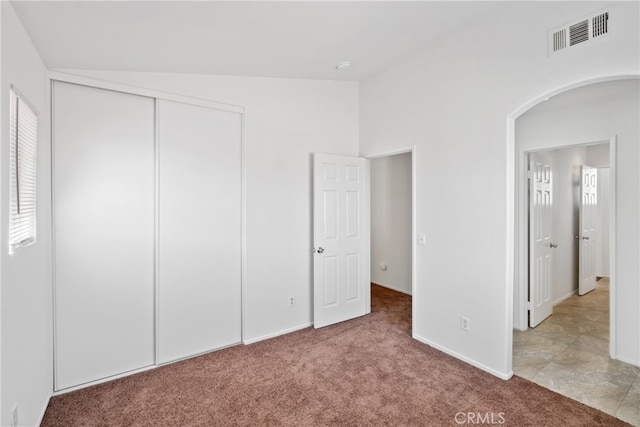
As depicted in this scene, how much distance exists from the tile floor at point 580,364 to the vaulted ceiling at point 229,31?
2964 millimetres

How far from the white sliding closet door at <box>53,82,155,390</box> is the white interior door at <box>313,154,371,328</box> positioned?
165 centimetres

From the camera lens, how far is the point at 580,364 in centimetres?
267

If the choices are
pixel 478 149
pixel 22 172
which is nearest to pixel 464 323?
Result: pixel 478 149

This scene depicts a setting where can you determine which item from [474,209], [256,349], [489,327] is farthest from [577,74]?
[256,349]

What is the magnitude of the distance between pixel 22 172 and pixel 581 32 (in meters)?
3.51

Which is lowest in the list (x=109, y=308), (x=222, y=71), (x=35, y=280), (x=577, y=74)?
(x=109, y=308)

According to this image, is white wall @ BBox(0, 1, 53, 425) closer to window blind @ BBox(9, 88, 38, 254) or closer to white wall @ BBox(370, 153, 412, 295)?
window blind @ BBox(9, 88, 38, 254)

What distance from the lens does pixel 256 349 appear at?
3.02m

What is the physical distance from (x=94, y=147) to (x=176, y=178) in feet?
2.05

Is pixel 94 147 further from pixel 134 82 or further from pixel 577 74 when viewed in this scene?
pixel 577 74

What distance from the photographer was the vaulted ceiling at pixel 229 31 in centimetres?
186

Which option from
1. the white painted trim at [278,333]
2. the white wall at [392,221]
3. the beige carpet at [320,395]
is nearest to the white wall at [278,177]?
the white painted trim at [278,333]

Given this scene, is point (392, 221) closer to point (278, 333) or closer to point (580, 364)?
point (278, 333)

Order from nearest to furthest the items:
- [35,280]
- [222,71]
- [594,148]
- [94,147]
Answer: [35,280] → [94,147] → [222,71] → [594,148]
